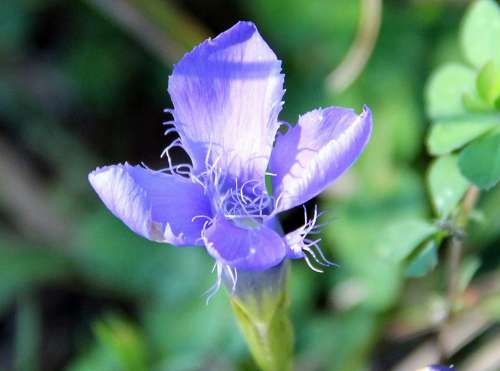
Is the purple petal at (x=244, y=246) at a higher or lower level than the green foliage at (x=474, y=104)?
lower

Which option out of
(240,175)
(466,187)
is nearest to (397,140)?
(466,187)

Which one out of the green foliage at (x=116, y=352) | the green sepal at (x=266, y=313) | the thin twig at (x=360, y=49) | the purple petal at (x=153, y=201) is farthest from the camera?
the thin twig at (x=360, y=49)

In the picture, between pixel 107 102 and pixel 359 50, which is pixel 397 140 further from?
pixel 107 102

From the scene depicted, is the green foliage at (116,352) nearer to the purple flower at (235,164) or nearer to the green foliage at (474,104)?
the purple flower at (235,164)

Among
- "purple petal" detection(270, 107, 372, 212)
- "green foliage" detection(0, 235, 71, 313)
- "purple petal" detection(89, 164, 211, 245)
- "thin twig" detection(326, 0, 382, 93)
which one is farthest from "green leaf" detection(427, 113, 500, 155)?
"green foliage" detection(0, 235, 71, 313)

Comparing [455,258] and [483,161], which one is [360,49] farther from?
[483,161]

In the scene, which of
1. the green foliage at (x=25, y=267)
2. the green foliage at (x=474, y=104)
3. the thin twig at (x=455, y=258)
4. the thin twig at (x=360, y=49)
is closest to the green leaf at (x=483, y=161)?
the green foliage at (x=474, y=104)
